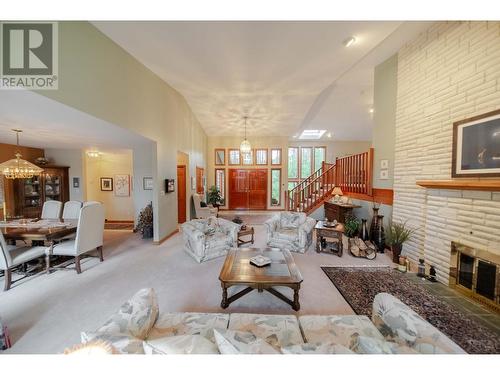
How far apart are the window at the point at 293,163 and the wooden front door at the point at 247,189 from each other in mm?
1419

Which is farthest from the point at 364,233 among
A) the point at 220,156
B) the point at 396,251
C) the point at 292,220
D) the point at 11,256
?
Answer: the point at 220,156

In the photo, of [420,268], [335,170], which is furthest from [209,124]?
[420,268]

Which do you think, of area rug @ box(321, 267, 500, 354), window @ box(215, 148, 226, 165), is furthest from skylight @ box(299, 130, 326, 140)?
area rug @ box(321, 267, 500, 354)

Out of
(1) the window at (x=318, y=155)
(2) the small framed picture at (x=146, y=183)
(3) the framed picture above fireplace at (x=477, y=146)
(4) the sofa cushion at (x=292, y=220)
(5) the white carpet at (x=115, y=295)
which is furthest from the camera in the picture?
(1) the window at (x=318, y=155)

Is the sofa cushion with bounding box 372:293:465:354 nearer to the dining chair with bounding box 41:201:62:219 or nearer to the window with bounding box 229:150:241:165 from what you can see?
the dining chair with bounding box 41:201:62:219

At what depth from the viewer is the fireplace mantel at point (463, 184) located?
2.15m

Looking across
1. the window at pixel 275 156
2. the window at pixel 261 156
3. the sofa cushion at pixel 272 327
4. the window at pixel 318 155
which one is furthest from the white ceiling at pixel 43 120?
the window at pixel 318 155

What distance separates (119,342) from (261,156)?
336 inches

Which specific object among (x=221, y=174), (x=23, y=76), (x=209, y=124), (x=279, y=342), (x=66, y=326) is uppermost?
(x=209, y=124)

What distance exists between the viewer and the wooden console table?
5056 millimetres

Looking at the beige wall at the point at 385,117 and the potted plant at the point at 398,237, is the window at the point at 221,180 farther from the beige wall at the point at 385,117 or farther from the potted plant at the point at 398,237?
the potted plant at the point at 398,237

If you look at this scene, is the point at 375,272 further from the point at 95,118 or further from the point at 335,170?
the point at 95,118
